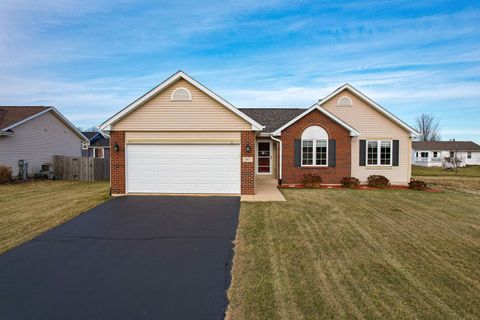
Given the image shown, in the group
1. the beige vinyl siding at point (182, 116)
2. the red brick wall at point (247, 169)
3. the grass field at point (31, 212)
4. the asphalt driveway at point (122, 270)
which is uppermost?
the beige vinyl siding at point (182, 116)

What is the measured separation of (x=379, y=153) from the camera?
15.8 m

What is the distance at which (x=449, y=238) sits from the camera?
6.59m

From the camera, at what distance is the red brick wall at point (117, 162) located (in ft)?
38.6

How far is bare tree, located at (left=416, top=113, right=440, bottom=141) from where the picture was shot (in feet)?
221

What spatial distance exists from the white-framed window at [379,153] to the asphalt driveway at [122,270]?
11294 mm

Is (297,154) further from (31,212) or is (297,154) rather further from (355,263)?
(31,212)

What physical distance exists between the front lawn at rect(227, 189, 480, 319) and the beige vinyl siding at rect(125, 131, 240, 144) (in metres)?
3.65

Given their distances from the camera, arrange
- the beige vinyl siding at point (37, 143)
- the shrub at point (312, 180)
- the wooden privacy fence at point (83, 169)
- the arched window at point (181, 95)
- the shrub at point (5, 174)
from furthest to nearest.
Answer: the wooden privacy fence at point (83, 169) → the beige vinyl siding at point (37, 143) → the shrub at point (5, 174) → the shrub at point (312, 180) → the arched window at point (181, 95)

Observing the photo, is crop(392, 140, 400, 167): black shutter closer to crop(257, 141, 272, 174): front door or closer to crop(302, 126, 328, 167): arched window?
crop(302, 126, 328, 167): arched window

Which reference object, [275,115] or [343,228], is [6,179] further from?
[343,228]

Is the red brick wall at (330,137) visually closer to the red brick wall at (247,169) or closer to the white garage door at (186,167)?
the red brick wall at (247,169)

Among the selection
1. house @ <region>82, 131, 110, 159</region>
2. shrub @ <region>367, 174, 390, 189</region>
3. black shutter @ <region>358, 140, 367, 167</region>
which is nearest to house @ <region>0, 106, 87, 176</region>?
house @ <region>82, 131, 110, 159</region>

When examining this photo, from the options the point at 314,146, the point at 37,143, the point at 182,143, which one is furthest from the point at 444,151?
the point at 37,143

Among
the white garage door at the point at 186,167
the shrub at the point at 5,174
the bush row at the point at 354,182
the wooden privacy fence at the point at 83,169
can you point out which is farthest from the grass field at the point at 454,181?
the shrub at the point at 5,174
